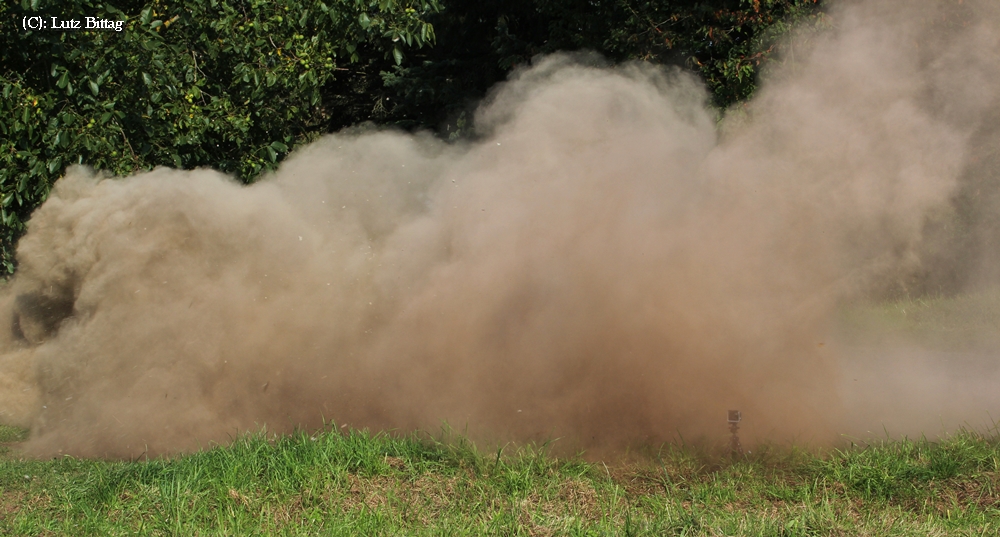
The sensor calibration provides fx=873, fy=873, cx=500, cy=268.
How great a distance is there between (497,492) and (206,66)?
692 centimetres

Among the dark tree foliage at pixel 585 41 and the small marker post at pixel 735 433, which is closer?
the small marker post at pixel 735 433

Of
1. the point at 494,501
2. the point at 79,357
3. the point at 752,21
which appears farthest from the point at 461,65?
the point at 494,501

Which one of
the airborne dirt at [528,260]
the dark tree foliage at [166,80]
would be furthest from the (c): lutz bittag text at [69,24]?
the airborne dirt at [528,260]

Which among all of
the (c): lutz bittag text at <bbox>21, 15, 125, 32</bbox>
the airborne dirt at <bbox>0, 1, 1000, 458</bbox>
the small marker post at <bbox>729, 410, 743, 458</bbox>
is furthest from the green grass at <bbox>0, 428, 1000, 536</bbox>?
the (c): lutz bittag text at <bbox>21, 15, 125, 32</bbox>

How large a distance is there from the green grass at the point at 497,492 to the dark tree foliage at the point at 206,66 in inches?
148

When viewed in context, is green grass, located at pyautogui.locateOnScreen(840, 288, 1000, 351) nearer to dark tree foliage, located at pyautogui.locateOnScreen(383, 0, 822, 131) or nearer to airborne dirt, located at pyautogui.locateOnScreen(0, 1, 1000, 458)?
airborne dirt, located at pyautogui.locateOnScreen(0, 1, 1000, 458)

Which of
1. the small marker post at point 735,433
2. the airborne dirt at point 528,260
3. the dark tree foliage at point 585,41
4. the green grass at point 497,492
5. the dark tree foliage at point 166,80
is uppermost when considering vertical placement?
the dark tree foliage at point 585,41

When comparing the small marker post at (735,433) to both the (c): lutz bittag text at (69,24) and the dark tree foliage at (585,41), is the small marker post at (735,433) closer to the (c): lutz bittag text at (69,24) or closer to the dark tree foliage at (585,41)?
the dark tree foliage at (585,41)

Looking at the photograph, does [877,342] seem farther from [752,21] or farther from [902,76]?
[752,21]

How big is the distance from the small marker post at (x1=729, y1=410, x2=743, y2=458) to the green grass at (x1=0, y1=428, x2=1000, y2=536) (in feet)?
0.41

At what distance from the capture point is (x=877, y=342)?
9.69 m

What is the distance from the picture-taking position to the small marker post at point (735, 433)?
6.00m

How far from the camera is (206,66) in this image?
1012 centimetres

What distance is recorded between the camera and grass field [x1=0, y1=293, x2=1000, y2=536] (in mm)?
4883
